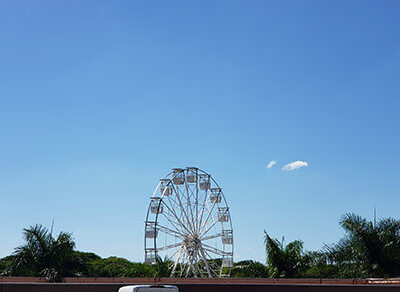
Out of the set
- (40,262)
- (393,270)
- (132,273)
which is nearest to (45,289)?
(40,262)

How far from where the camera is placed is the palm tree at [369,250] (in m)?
29.6

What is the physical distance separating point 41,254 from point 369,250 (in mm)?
18903

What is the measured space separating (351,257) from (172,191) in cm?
2609

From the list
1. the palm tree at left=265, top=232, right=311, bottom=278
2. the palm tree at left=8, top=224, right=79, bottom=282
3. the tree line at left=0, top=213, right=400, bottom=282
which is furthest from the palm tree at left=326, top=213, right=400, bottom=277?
the palm tree at left=8, top=224, right=79, bottom=282

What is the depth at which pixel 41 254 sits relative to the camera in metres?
33.1

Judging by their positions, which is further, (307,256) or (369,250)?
(307,256)

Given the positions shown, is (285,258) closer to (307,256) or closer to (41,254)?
(307,256)

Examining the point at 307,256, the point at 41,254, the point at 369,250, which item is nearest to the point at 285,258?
the point at 307,256

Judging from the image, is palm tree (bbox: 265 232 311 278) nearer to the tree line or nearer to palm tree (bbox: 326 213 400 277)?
the tree line

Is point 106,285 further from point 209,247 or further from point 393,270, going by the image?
point 209,247

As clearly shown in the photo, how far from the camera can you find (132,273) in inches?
2064

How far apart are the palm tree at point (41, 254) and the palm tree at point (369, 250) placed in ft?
51.2

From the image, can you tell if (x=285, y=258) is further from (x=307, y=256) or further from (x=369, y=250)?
(x=369, y=250)

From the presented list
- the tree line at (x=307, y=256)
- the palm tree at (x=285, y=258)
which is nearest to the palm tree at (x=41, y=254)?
the tree line at (x=307, y=256)
